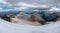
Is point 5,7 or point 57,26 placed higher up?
point 5,7

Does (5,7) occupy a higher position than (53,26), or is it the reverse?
(5,7)

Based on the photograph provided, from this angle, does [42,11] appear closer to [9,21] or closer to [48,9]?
[48,9]

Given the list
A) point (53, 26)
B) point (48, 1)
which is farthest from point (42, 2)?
point (53, 26)

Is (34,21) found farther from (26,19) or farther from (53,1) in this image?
(53,1)

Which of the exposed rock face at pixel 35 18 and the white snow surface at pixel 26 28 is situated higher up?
the exposed rock face at pixel 35 18

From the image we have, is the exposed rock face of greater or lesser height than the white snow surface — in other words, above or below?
above
